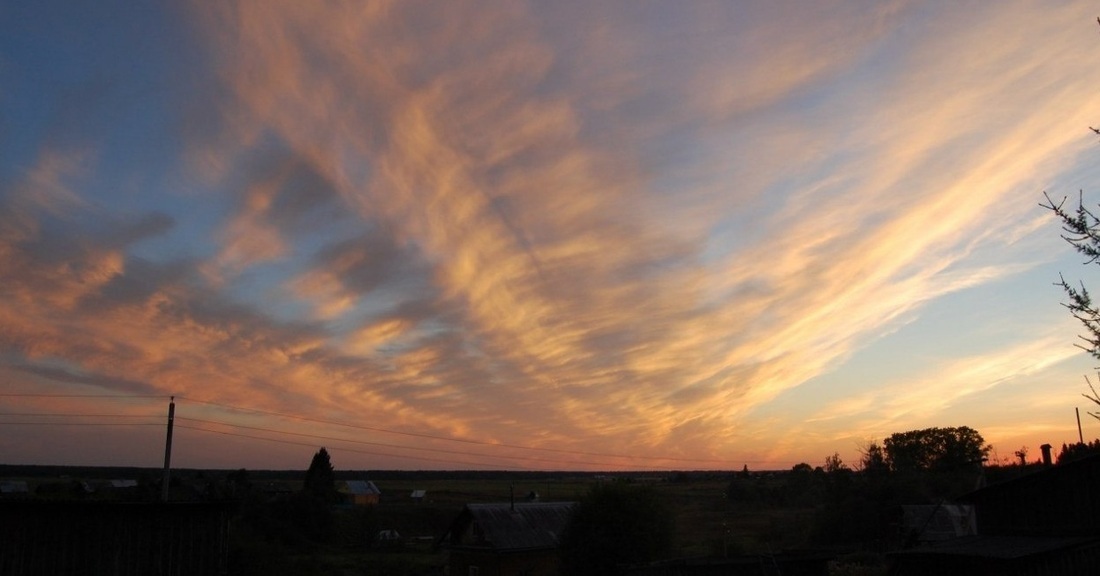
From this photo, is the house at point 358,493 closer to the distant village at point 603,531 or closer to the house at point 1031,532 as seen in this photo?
the distant village at point 603,531

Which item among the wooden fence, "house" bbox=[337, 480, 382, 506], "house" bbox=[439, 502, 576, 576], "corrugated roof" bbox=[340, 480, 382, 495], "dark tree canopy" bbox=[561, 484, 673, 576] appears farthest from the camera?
"corrugated roof" bbox=[340, 480, 382, 495]

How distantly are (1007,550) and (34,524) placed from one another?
27.4 meters

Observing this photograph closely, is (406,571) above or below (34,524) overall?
below

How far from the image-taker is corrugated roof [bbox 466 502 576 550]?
130ft

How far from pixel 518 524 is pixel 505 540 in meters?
1.97

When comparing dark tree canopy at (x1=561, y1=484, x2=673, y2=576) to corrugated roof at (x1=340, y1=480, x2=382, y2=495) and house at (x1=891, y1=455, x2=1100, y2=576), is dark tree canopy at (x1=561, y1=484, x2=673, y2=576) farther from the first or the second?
corrugated roof at (x1=340, y1=480, x2=382, y2=495)

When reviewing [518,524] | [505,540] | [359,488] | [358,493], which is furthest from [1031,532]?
[359,488]

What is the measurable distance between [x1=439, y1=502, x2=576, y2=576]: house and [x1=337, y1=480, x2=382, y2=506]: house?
61.1 m

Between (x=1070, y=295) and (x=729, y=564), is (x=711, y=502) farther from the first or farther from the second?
(x=1070, y=295)

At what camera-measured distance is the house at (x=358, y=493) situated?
102 m

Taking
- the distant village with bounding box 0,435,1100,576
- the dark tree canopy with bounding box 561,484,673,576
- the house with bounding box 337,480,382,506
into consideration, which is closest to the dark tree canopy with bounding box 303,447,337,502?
the distant village with bounding box 0,435,1100,576

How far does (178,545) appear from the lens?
23.0 m

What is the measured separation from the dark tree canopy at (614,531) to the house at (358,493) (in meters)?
70.5

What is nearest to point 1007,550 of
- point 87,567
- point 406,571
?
point 87,567
